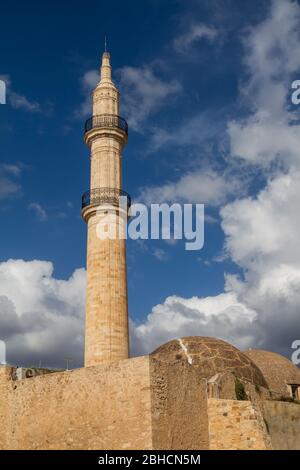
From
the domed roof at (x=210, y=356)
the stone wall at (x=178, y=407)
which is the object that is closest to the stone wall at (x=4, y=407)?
the domed roof at (x=210, y=356)

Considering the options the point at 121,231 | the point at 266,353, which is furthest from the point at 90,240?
the point at 266,353

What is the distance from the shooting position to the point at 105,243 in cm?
2002

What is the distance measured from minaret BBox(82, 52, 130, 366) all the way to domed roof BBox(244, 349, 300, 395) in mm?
8151

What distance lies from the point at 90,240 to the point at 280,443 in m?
9.09

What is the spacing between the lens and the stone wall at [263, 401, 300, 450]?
58.9 feet

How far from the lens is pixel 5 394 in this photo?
17.2 m

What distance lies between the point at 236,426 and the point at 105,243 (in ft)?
25.1

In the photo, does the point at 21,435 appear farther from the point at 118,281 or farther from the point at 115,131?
the point at 115,131

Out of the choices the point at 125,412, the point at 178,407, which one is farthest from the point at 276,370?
the point at 125,412

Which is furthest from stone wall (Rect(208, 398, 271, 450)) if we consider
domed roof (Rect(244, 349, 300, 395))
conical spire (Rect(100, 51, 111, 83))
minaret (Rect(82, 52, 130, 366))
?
conical spire (Rect(100, 51, 111, 83))

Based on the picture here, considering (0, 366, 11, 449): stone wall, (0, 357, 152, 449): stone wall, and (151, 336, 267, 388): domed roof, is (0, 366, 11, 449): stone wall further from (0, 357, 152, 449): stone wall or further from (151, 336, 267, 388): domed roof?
(151, 336, 267, 388): domed roof

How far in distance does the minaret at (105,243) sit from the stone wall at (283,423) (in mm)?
5024

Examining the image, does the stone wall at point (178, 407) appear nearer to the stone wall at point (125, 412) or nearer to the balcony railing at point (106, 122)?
the stone wall at point (125, 412)
